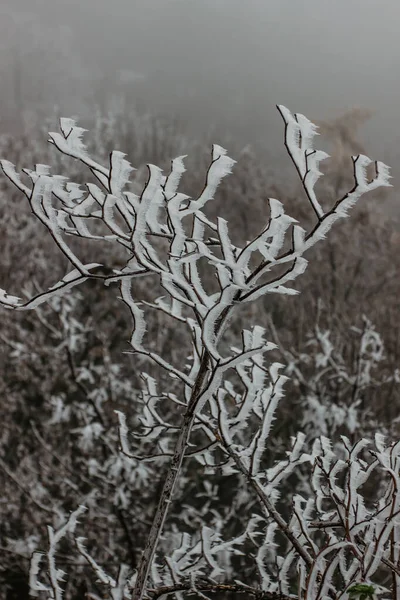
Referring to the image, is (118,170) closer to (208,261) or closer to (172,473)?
(208,261)

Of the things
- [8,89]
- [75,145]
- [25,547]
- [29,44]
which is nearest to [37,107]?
[8,89]

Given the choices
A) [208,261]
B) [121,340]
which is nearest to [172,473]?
[208,261]

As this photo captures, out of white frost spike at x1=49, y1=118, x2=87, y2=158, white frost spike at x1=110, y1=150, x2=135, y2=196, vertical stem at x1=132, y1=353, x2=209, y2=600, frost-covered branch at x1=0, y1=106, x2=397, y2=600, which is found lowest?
vertical stem at x1=132, y1=353, x2=209, y2=600

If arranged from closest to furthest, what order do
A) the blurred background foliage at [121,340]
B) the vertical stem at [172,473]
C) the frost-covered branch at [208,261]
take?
the frost-covered branch at [208,261] → the vertical stem at [172,473] → the blurred background foliage at [121,340]

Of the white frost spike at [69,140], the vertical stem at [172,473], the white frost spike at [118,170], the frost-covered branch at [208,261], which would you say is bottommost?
the vertical stem at [172,473]

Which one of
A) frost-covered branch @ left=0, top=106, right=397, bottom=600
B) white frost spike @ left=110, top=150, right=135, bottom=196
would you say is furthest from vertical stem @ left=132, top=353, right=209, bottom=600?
white frost spike @ left=110, top=150, right=135, bottom=196

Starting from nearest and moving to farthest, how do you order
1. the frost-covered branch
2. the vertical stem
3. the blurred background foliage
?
the frost-covered branch → the vertical stem → the blurred background foliage

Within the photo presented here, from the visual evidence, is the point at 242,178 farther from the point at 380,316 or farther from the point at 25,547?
the point at 25,547

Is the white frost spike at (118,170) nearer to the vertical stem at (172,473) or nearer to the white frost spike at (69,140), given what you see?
the white frost spike at (69,140)

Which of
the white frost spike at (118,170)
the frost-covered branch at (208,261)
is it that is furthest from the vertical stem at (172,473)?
the white frost spike at (118,170)

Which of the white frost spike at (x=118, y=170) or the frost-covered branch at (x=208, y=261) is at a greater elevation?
the white frost spike at (x=118, y=170)

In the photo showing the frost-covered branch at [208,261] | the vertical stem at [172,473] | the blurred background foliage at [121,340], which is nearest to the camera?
the frost-covered branch at [208,261]

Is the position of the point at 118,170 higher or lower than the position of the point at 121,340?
lower

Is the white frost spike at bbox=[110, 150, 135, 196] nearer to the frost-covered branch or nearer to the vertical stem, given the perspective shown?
the frost-covered branch
